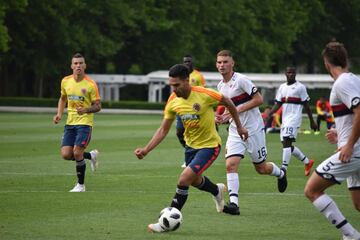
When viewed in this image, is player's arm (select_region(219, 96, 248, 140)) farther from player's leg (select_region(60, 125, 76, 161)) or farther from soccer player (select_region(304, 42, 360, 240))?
player's leg (select_region(60, 125, 76, 161))

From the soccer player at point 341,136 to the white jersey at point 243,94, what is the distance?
4232mm

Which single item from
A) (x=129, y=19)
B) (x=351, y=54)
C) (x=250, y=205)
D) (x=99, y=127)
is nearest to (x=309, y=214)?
(x=250, y=205)

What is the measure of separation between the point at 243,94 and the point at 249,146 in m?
0.79

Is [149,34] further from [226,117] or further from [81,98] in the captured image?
[226,117]

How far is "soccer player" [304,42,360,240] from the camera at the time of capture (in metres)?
10.3

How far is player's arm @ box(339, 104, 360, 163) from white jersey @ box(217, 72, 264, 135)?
4796 mm

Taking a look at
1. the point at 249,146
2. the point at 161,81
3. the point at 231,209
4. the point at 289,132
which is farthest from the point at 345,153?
the point at 161,81

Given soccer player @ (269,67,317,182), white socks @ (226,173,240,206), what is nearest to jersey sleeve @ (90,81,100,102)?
white socks @ (226,173,240,206)

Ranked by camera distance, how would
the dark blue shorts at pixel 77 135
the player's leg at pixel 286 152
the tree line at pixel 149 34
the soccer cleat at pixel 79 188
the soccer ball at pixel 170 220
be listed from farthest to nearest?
1. the tree line at pixel 149 34
2. the player's leg at pixel 286 152
3. the dark blue shorts at pixel 77 135
4. the soccer cleat at pixel 79 188
5. the soccer ball at pixel 170 220

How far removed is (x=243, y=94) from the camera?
49.6 feet

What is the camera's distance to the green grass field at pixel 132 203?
12.2 meters

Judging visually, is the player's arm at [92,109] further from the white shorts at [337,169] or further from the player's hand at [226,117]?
the white shorts at [337,169]

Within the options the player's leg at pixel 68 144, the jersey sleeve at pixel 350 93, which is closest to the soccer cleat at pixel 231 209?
the jersey sleeve at pixel 350 93

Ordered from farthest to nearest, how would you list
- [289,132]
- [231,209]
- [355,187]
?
[289,132], [231,209], [355,187]
